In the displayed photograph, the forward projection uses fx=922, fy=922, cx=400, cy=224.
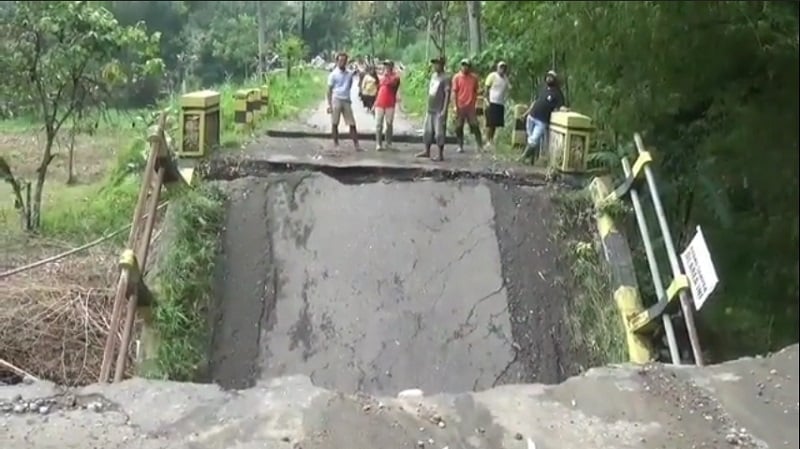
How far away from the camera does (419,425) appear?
201cm

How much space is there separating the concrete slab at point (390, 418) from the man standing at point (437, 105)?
97 centimetres

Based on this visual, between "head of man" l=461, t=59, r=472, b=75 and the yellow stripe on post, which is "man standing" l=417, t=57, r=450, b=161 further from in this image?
the yellow stripe on post

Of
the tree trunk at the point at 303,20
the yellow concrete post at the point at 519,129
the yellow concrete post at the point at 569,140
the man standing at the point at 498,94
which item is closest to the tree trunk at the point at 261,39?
the tree trunk at the point at 303,20

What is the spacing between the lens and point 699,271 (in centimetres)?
248

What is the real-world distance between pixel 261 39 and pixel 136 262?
2.27 ft

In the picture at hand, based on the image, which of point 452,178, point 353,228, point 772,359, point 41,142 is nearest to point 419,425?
point 772,359

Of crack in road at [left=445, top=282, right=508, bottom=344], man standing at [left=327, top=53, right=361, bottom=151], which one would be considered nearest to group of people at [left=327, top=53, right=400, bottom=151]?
man standing at [left=327, top=53, right=361, bottom=151]

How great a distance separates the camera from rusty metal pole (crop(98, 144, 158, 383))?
2273 mm

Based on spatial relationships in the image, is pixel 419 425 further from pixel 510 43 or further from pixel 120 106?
pixel 510 43

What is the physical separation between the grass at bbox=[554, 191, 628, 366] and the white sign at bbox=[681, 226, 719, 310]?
469mm

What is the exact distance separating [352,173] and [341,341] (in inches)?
30.3

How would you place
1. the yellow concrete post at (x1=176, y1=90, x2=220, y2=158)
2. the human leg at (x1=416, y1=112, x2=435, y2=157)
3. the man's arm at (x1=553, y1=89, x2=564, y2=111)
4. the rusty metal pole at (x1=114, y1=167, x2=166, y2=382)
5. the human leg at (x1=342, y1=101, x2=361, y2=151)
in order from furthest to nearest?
the man's arm at (x1=553, y1=89, x2=564, y2=111) → the human leg at (x1=416, y1=112, x2=435, y2=157) → the human leg at (x1=342, y1=101, x2=361, y2=151) → the yellow concrete post at (x1=176, y1=90, x2=220, y2=158) → the rusty metal pole at (x1=114, y1=167, x2=166, y2=382)

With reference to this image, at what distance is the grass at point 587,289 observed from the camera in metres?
3.04

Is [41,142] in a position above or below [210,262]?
above
